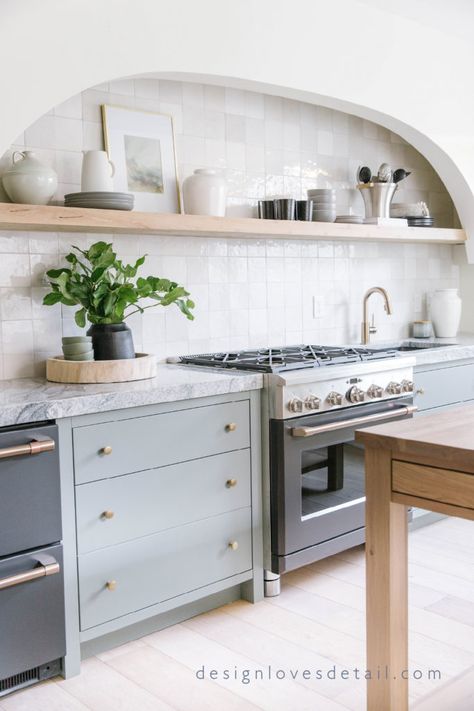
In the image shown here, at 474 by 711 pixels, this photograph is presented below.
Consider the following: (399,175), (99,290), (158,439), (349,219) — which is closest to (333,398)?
(158,439)

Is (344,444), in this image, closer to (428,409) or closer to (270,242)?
(428,409)

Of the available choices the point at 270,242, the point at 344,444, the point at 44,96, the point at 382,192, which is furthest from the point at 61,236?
the point at 382,192

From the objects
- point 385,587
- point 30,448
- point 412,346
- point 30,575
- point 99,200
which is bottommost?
point 30,575

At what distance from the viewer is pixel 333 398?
9.63ft

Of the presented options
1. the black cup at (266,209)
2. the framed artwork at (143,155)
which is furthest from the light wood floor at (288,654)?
the framed artwork at (143,155)

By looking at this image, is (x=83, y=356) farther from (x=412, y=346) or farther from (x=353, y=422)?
(x=412, y=346)

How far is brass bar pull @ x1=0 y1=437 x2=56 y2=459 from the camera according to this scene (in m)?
2.11

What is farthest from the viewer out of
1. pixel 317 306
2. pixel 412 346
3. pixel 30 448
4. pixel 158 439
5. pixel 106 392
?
pixel 412 346

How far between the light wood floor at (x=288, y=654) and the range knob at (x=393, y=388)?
0.75 meters

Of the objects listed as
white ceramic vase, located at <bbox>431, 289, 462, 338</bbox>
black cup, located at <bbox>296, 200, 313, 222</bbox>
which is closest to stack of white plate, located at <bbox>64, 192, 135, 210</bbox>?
black cup, located at <bbox>296, 200, 313, 222</bbox>

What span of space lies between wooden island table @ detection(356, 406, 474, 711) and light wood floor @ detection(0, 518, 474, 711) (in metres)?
0.16

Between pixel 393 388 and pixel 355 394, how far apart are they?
29 cm

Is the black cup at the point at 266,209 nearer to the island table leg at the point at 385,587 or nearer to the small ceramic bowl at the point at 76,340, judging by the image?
the small ceramic bowl at the point at 76,340

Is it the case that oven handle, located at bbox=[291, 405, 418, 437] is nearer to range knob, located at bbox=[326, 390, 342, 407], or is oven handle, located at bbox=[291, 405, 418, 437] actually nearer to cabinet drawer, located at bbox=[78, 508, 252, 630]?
range knob, located at bbox=[326, 390, 342, 407]
